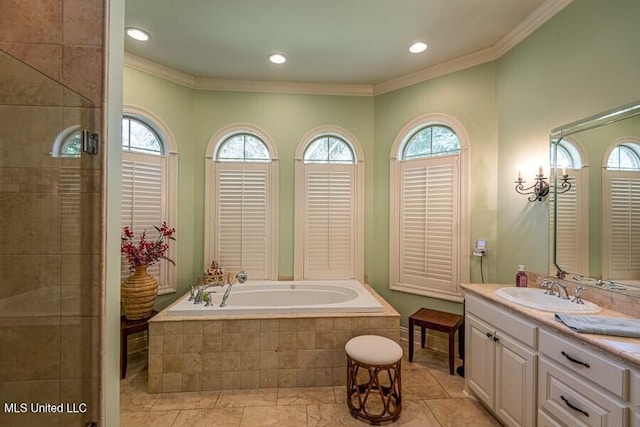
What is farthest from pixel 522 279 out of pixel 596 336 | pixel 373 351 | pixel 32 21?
pixel 32 21

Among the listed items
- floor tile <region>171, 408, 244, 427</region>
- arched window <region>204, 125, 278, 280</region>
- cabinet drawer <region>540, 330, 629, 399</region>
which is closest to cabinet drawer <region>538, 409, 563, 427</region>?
cabinet drawer <region>540, 330, 629, 399</region>

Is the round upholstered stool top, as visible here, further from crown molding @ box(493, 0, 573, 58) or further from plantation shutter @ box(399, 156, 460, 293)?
crown molding @ box(493, 0, 573, 58)

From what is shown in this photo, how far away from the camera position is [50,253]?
3.78ft

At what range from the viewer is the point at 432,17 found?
2225 millimetres

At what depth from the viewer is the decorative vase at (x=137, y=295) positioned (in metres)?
2.45

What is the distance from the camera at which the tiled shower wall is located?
3.63ft

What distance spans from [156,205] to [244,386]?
2.02 metres

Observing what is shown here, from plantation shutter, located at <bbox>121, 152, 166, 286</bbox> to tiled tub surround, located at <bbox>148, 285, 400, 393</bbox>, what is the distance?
0.99m

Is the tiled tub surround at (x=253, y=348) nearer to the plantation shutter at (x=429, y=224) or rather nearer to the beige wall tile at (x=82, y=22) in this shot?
the plantation shutter at (x=429, y=224)

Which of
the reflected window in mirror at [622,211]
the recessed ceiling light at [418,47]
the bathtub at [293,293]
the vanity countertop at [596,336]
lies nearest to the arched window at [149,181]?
the bathtub at [293,293]

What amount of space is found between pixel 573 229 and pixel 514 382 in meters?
1.09

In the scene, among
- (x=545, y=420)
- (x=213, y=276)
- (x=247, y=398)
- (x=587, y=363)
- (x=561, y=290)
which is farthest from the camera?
(x=213, y=276)

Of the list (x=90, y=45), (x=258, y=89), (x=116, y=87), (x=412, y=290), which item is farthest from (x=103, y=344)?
(x=258, y=89)

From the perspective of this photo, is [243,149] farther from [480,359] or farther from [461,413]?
[461,413]
